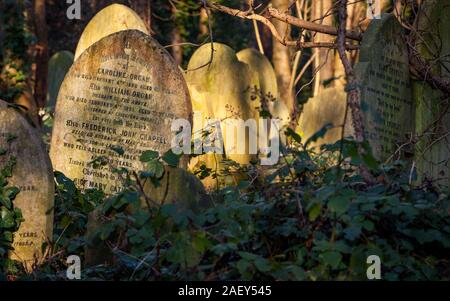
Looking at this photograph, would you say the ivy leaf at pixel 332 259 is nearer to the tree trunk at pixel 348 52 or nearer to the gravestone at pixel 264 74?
the gravestone at pixel 264 74

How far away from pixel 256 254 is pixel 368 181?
89cm

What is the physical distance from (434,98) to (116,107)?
2639 mm

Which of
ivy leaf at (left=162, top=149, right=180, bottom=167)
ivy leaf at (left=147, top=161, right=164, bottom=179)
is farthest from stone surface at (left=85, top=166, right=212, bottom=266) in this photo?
ivy leaf at (left=162, top=149, right=180, bottom=167)

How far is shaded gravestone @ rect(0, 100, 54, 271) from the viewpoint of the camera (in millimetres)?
6945

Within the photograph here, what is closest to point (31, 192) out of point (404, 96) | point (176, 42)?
point (404, 96)

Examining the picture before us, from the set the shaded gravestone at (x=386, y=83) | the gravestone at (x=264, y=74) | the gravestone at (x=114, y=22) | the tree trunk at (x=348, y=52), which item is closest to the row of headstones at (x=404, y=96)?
the shaded gravestone at (x=386, y=83)

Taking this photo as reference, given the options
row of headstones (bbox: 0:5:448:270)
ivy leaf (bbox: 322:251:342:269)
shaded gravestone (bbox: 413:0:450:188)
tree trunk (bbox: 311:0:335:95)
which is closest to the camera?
ivy leaf (bbox: 322:251:342:269)

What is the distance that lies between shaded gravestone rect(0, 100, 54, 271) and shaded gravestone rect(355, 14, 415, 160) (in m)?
2.58

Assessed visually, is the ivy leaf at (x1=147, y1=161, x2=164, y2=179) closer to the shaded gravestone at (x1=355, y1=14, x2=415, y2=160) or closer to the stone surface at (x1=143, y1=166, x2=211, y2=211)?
the stone surface at (x1=143, y1=166, x2=211, y2=211)

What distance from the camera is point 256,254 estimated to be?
5.69m

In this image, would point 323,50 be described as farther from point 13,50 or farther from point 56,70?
point 13,50

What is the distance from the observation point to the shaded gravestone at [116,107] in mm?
8961
